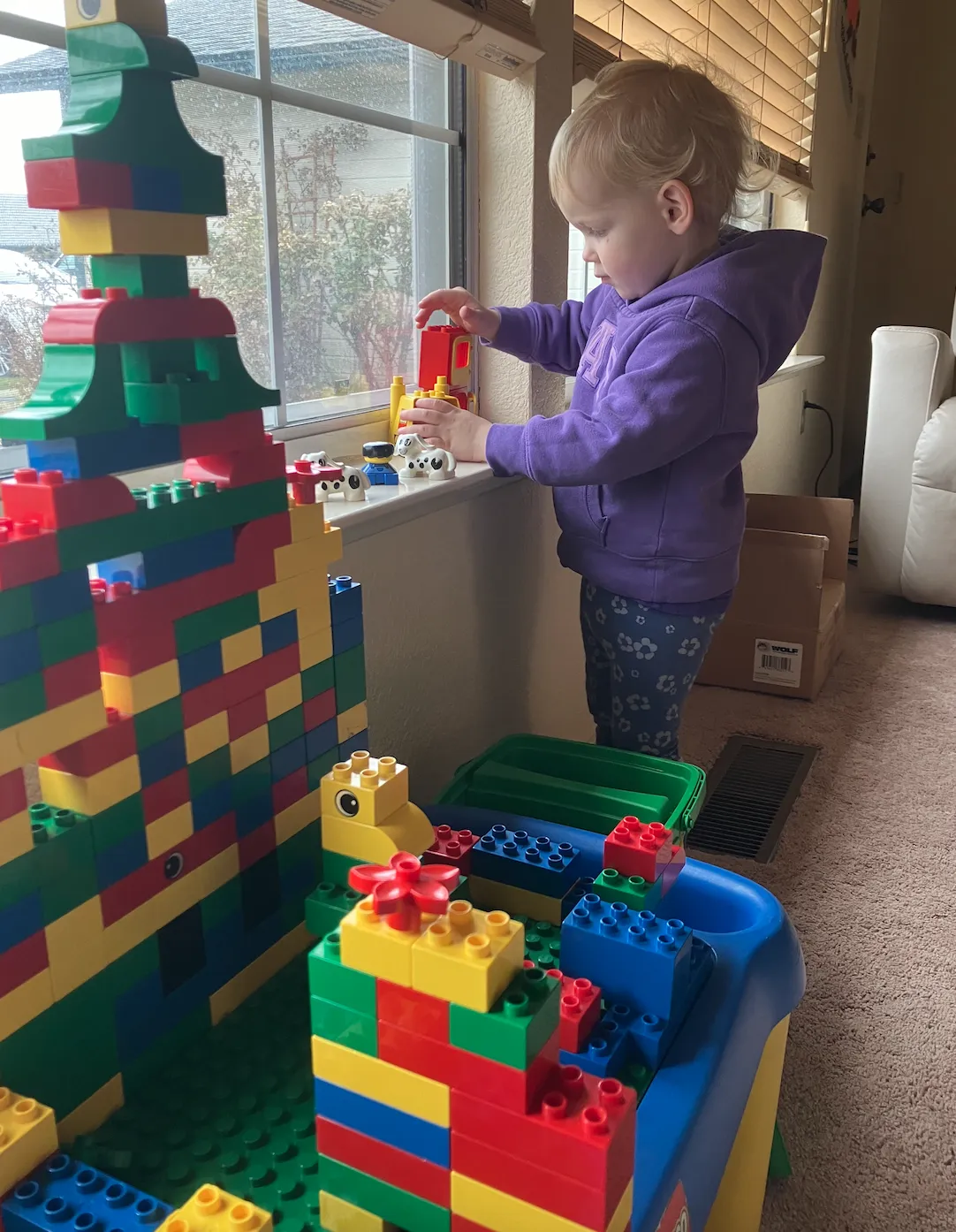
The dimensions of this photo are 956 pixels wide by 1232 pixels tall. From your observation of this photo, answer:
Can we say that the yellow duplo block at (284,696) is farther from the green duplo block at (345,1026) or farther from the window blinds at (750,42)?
the window blinds at (750,42)

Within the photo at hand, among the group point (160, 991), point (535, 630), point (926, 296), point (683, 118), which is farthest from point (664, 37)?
point (926, 296)

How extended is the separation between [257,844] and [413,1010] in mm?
233

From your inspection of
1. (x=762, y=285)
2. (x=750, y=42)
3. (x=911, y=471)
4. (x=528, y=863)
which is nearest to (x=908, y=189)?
(x=911, y=471)

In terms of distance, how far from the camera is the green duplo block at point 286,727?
657 millimetres

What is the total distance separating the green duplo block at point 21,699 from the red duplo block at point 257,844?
196 mm

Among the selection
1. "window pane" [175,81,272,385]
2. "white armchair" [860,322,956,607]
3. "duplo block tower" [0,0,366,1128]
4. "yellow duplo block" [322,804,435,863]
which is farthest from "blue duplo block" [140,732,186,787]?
"white armchair" [860,322,956,607]

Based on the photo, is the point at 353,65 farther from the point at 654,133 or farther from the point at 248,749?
the point at 248,749

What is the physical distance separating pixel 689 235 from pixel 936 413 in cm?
150

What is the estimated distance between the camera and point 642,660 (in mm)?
1160

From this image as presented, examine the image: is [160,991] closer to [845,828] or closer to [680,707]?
[680,707]

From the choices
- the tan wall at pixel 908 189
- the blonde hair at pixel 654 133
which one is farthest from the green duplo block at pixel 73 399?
the tan wall at pixel 908 189

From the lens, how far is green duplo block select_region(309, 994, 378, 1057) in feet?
1.55

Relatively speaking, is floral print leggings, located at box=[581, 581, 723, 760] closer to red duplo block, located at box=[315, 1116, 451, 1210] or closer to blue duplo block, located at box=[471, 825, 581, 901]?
blue duplo block, located at box=[471, 825, 581, 901]

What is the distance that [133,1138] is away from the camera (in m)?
0.55
